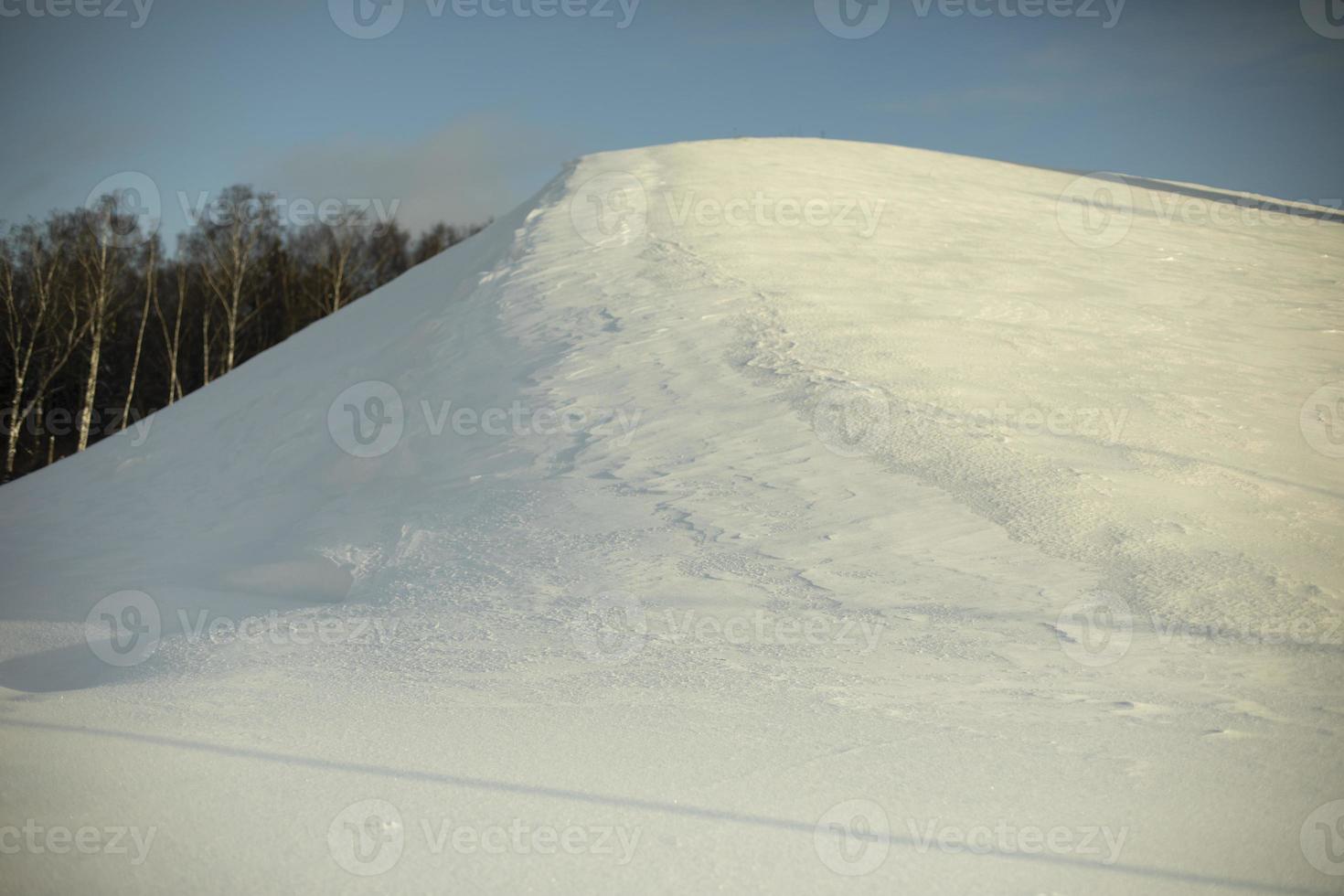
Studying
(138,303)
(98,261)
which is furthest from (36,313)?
(138,303)

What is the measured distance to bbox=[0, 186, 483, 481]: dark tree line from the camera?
20938mm

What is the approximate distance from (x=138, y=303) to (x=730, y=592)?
28739 millimetres

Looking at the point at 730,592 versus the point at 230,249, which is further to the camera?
the point at 230,249

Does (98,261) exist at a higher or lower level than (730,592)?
higher

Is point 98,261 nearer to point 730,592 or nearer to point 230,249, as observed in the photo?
point 230,249

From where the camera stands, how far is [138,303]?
2758 cm

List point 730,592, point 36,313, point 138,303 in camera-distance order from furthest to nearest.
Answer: point 138,303
point 36,313
point 730,592

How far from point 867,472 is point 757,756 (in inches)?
106

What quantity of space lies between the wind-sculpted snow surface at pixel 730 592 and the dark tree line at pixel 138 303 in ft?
43.6

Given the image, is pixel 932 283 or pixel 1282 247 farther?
pixel 1282 247

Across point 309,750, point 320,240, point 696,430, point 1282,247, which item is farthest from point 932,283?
point 320,240

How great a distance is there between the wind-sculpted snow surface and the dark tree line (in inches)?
523

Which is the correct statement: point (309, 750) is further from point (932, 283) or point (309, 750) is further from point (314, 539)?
point (932, 283)

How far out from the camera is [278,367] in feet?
37.4
